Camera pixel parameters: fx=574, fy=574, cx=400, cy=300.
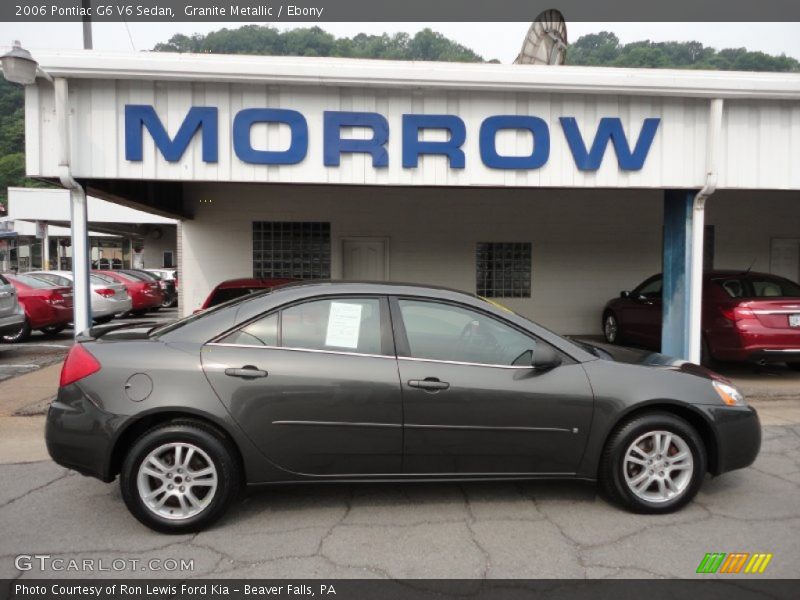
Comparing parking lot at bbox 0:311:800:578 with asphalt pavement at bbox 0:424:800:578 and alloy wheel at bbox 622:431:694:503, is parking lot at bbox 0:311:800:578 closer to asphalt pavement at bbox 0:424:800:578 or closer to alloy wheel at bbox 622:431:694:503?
asphalt pavement at bbox 0:424:800:578

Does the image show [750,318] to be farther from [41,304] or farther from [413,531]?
[41,304]

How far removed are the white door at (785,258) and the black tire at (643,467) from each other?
10911 mm

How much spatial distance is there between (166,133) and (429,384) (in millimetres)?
4729

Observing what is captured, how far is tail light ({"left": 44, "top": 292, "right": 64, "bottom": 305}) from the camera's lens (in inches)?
441

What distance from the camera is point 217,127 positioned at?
6.46m

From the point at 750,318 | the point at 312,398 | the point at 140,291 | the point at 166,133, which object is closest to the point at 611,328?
the point at 750,318

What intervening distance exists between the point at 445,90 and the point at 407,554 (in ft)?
17.2

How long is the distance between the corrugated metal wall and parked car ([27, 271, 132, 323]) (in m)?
7.44

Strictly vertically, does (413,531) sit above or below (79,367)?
below

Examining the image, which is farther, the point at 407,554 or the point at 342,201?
the point at 342,201

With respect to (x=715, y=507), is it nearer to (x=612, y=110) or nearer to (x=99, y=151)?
(x=612, y=110)

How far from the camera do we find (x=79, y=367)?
339cm

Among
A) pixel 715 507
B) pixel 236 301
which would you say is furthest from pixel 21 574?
pixel 715 507

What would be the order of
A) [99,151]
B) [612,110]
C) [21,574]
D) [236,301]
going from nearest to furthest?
1. [21,574]
2. [236,301]
3. [99,151]
4. [612,110]
